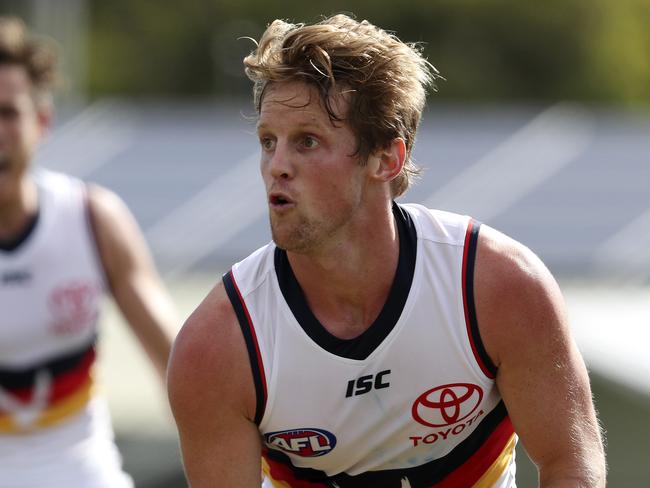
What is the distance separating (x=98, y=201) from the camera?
5.84m

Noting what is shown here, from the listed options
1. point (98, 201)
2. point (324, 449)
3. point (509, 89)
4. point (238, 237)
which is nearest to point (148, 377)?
point (238, 237)

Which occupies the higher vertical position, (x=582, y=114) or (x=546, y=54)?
(x=582, y=114)

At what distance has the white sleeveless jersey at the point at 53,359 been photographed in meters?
5.55

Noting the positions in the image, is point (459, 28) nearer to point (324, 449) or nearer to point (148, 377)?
point (148, 377)

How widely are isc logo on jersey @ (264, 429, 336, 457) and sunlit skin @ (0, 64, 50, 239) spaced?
92.0 inches

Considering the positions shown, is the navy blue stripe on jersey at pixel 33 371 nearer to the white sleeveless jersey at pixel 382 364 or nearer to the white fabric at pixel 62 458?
the white fabric at pixel 62 458

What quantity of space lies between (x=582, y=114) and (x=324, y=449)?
18.6 m

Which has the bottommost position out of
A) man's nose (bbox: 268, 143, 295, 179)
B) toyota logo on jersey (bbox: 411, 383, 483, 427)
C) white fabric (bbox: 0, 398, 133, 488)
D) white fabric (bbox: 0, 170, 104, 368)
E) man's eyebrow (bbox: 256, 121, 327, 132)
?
white fabric (bbox: 0, 398, 133, 488)

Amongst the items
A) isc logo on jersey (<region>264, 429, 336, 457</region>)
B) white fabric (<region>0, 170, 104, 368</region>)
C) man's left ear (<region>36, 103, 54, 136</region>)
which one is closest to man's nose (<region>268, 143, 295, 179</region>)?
isc logo on jersey (<region>264, 429, 336, 457</region>)

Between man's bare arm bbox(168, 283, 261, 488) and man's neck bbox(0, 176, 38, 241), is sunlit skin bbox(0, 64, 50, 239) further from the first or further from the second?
man's bare arm bbox(168, 283, 261, 488)

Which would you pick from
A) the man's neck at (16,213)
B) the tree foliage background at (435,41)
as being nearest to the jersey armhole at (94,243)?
the man's neck at (16,213)

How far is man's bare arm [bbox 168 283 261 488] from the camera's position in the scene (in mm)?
3789

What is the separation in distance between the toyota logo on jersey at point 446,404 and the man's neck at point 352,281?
28 centimetres

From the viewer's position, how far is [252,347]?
3807 millimetres
